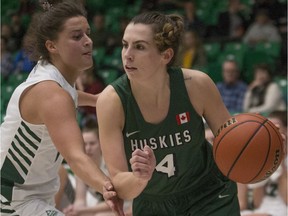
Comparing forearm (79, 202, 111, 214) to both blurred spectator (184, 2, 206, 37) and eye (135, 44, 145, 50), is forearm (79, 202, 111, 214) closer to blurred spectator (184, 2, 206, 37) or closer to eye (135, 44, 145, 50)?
eye (135, 44, 145, 50)

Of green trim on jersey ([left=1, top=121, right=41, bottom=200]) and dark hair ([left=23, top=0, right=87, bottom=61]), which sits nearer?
green trim on jersey ([left=1, top=121, right=41, bottom=200])

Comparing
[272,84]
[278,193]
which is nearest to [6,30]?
[272,84]

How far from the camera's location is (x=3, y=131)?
3070 millimetres

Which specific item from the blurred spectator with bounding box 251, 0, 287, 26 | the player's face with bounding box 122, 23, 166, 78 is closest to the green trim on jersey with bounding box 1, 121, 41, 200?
the player's face with bounding box 122, 23, 166, 78

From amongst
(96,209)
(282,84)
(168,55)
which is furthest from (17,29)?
(168,55)

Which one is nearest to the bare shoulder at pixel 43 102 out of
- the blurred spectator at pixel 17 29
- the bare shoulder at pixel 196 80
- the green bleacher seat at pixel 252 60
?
the bare shoulder at pixel 196 80

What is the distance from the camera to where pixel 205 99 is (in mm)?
3127

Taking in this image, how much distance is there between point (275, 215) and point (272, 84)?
8.22 ft

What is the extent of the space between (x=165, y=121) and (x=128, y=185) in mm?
565

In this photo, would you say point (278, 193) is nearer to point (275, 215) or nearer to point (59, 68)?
point (275, 215)

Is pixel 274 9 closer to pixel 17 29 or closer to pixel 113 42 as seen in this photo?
pixel 113 42

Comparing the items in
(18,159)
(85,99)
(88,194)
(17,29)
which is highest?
(17,29)

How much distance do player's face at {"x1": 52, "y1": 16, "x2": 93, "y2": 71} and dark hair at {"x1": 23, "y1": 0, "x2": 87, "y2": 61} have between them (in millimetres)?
32

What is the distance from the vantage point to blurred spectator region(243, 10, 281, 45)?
29.2ft
